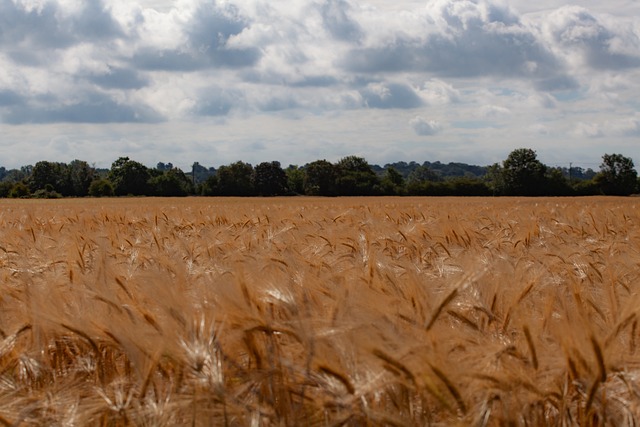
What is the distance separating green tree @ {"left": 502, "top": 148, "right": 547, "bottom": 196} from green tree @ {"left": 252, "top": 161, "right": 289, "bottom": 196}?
98.4 feet

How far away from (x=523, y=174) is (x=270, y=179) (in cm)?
3486

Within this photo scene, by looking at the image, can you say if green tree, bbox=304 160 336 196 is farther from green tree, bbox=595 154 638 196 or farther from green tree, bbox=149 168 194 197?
green tree, bbox=595 154 638 196

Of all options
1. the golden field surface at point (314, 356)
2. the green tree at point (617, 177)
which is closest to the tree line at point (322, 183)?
the green tree at point (617, 177)

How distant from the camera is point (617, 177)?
9881 cm

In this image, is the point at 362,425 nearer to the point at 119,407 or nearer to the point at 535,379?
the point at 535,379

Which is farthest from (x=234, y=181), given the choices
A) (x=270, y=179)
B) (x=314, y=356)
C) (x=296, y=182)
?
(x=314, y=356)

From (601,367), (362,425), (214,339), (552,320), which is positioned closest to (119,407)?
(214,339)

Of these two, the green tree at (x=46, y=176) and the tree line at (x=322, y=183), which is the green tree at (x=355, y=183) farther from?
the green tree at (x=46, y=176)

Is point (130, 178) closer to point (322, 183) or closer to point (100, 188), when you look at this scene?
point (100, 188)

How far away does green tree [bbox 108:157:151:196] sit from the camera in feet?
333

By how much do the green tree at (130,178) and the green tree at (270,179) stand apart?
17.9 metres

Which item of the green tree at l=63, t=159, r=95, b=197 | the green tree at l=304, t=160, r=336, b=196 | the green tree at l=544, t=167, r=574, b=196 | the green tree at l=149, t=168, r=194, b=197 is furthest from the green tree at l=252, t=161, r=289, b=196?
the green tree at l=544, t=167, r=574, b=196

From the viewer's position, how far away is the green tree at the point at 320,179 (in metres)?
87.7

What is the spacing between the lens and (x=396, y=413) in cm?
168
